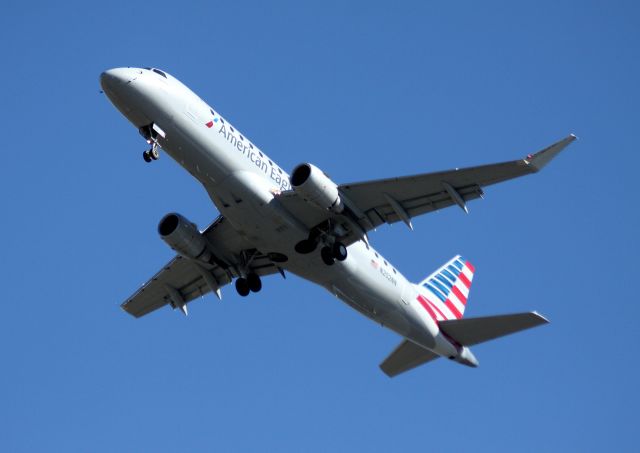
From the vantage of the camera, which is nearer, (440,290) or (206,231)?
(206,231)

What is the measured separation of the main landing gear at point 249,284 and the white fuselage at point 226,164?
2239 millimetres

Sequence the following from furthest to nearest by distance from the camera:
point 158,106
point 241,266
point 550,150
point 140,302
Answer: point 140,302 → point 241,266 → point 158,106 → point 550,150

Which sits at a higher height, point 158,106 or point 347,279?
point 158,106

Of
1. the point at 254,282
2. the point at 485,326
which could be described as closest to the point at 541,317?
the point at 485,326

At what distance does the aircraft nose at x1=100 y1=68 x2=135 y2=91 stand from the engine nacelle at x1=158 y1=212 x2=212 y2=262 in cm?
648

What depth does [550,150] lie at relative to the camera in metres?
34.6

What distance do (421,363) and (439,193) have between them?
11.2m

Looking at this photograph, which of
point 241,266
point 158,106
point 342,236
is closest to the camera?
point 158,106

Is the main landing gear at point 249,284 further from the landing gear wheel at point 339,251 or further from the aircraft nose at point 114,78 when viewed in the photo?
the aircraft nose at point 114,78

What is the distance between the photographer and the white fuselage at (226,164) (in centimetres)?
3697

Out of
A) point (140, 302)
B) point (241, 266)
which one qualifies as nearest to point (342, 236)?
point (241, 266)

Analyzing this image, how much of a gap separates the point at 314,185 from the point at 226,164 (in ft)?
10.5

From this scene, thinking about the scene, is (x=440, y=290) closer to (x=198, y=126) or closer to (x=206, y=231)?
(x=206, y=231)

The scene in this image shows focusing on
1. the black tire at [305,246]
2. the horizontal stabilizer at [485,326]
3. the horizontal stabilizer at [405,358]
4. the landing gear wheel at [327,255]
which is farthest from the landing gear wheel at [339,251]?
the horizontal stabilizer at [405,358]
